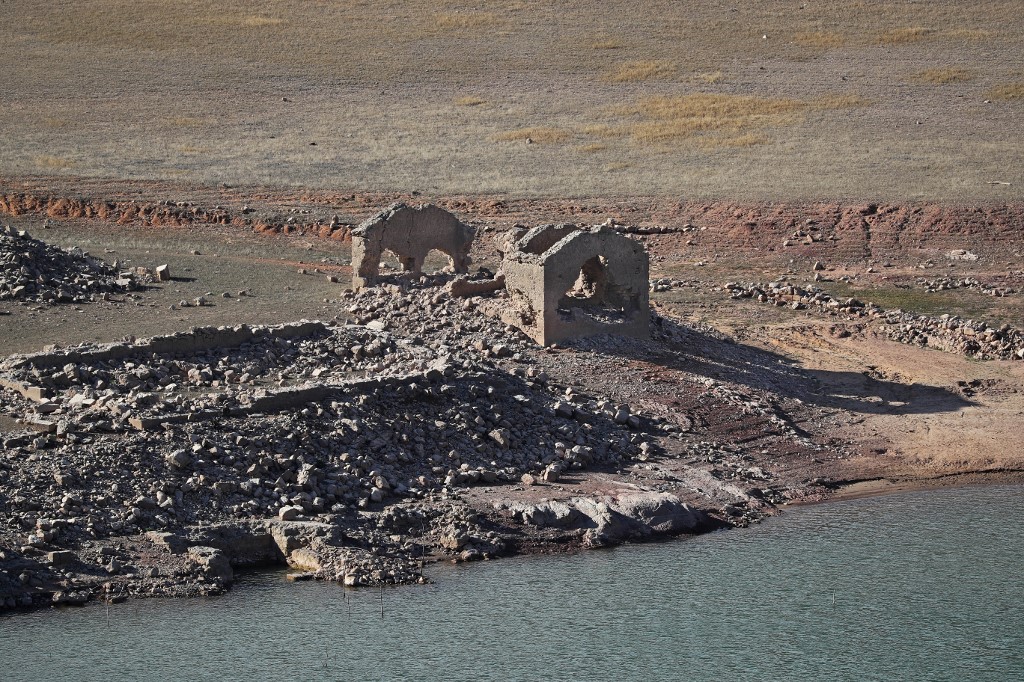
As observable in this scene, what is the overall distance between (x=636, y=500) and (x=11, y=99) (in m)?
39.0

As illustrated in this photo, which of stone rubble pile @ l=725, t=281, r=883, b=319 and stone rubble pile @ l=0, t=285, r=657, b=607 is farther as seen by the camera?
stone rubble pile @ l=725, t=281, r=883, b=319

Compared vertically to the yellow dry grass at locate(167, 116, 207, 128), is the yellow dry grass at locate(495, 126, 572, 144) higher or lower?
lower

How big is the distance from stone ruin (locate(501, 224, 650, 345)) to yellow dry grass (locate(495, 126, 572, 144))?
21.3 m

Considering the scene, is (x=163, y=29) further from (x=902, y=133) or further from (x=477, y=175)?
(x=902, y=133)

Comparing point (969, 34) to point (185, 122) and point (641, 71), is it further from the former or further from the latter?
point (185, 122)

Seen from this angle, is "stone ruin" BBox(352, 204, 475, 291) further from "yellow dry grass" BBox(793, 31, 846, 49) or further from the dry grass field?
"yellow dry grass" BBox(793, 31, 846, 49)

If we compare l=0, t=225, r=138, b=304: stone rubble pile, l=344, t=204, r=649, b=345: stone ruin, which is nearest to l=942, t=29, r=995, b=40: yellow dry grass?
l=344, t=204, r=649, b=345: stone ruin

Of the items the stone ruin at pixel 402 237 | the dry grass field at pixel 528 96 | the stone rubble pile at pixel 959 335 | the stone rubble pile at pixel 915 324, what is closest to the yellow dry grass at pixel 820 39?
the dry grass field at pixel 528 96

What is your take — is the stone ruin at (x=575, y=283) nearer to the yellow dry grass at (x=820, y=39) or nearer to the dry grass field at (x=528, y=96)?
the dry grass field at (x=528, y=96)

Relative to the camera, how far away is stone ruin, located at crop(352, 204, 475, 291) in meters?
31.5

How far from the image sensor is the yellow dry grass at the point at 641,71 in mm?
56875

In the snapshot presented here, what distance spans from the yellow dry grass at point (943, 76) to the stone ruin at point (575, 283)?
29.5 metres

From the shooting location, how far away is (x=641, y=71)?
57.5 metres

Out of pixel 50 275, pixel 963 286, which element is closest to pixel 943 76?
pixel 963 286
